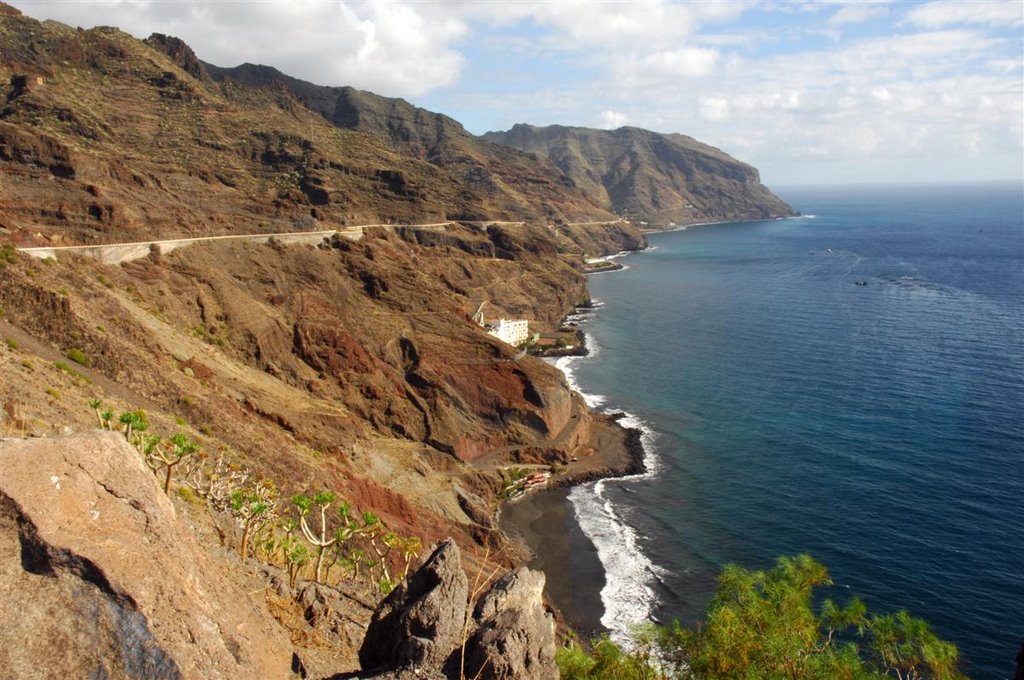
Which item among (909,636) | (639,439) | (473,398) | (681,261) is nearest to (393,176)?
(473,398)

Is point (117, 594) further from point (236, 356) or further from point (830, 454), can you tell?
point (830, 454)

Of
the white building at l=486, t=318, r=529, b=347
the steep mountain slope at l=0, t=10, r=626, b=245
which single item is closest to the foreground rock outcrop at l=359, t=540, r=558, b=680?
the steep mountain slope at l=0, t=10, r=626, b=245

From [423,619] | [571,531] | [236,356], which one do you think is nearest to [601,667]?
[423,619]

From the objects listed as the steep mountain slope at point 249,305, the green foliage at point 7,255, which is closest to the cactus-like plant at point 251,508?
the steep mountain slope at point 249,305

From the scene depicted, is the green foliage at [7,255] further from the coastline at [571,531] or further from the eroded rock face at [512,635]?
the eroded rock face at [512,635]

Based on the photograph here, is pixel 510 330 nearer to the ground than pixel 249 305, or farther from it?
nearer to the ground

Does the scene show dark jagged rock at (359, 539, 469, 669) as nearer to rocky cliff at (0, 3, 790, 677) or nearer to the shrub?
rocky cliff at (0, 3, 790, 677)

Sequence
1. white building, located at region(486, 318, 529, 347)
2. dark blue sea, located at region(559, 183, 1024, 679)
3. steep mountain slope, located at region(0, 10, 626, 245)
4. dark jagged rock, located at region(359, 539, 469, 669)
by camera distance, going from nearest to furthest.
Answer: dark jagged rock, located at region(359, 539, 469, 669)
dark blue sea, located at region(559, 183, 1024, 679)
steep mountain slope, located at region(0, 10, 626, 245)
white building, located at region(486, 318, 529, 347)

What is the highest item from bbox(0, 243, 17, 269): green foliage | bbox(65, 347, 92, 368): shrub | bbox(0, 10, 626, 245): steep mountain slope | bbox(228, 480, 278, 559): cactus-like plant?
bbox(0, 10, 626, 245): steep mountain slope
